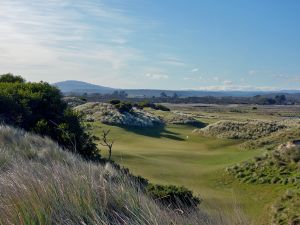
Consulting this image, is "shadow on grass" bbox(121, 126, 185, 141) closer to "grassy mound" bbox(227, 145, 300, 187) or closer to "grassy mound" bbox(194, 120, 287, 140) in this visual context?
"grassy mound" bbox(194, 120, 287, 140)

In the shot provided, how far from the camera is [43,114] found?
28188 millimetres

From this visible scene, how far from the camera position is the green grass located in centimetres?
2213

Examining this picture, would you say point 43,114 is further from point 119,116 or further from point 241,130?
point 119,116

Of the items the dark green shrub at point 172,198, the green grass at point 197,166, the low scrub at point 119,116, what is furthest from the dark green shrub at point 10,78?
the dark green shrub at point 172,198

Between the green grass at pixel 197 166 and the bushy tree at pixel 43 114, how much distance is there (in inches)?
133

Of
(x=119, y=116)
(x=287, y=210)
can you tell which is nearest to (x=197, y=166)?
(x=287, y=210)

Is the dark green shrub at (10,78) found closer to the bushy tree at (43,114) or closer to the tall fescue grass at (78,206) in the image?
the bushy tree at (43,114)

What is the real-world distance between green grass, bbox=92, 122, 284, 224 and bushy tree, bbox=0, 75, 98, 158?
339 cm

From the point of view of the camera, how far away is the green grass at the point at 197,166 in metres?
22.1

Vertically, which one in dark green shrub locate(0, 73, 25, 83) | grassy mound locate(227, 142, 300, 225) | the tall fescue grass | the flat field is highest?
dark green shrub locate(0, 73, 25, 83)

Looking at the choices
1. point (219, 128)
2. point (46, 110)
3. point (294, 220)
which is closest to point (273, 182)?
point (294, 220)

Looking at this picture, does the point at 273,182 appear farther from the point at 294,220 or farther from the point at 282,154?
the point at 294,220

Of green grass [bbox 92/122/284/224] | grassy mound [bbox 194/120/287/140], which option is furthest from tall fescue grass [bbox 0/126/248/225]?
grassy mound [bbox 194/120/287/140]

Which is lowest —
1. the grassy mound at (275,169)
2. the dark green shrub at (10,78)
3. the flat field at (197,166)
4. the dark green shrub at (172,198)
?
the flat field at (197,166)
